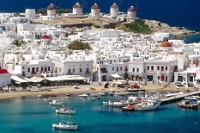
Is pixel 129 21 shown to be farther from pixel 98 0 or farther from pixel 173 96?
pixel 98 0

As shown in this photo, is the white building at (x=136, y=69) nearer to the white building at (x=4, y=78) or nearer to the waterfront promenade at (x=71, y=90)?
the waterfront promenade at (x=71, y=90)

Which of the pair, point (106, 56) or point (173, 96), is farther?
point (106, 56)

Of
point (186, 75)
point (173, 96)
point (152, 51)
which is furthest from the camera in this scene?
point (152, 51)

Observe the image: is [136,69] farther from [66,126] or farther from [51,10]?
[51,10]

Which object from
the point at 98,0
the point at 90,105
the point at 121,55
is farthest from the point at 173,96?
the point at 98,0

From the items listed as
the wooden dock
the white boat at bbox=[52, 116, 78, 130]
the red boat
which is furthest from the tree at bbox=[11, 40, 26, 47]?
the white boat at bbox=[52, 116, 78, 130]
